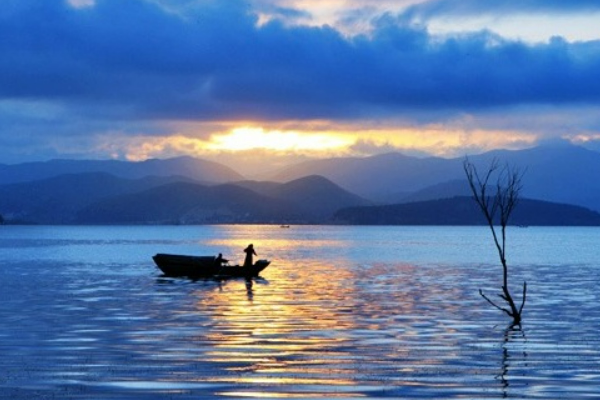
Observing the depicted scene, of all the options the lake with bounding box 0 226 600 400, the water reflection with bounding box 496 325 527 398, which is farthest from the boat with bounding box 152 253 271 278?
the water reflection with bounding box 496 325 527 398

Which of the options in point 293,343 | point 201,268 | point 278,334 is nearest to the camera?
point 293,343

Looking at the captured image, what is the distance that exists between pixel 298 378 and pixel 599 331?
1603cm

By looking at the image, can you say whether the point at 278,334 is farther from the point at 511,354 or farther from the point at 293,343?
the point at 511,354

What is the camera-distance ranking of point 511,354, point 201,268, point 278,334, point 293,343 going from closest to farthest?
point 511,354 → point 293,343 → point 278,334 → point 201,268

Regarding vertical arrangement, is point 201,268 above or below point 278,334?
above

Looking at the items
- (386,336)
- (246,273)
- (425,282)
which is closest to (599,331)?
(386,336)

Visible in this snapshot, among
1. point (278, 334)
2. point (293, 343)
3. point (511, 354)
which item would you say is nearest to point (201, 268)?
point (278, 334)

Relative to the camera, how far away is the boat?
70.8m

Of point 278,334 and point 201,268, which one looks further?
point 201,268

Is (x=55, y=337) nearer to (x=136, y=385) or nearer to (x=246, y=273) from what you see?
(x=136, y=385)

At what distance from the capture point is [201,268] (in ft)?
233

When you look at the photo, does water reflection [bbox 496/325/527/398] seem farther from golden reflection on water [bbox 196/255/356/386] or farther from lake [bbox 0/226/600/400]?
golden reflection on water [bbox 196/255/356/386]

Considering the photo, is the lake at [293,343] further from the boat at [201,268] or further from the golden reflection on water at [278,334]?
the boat at [201,268]

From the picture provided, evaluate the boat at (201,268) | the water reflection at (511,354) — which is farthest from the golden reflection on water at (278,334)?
the boat at (201,268)
